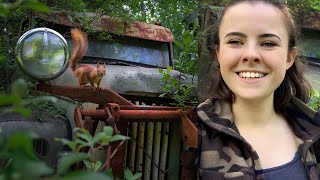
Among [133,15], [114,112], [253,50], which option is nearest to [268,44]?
[253,50]

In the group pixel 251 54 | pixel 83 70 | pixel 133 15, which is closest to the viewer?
pixel 251 54

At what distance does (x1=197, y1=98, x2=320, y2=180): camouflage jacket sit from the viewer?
1.51 meters

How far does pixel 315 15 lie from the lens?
3.79m

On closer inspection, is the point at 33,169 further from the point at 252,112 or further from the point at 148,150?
the point at 148,150

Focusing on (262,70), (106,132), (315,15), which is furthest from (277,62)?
(315,15)

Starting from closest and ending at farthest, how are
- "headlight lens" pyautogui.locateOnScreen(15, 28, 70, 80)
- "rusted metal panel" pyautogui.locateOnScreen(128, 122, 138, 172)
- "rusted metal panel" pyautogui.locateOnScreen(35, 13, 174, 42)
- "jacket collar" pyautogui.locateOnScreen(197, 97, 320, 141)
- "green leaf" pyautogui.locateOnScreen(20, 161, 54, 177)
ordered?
"green leaf" pyautogui.locateOnScreen(20, 161, 54, 177) → "jacket collar" pyautogui.locateOnScreen(197, 97, 320, 141) → "headlight lens" pyautogui.locateOnScreen(15, 28, 70, 80) → "rusted metal panel" pyautogui.locateOnScreen(128, 122, 138, 172) → "rusted metal panel" pyautogui.locateOnScreen(35, 13, 174, 42)

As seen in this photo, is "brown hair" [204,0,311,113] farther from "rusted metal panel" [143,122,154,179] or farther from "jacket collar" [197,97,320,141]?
"rusted metal panel" [143,122,154,179]

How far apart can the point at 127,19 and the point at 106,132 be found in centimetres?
227

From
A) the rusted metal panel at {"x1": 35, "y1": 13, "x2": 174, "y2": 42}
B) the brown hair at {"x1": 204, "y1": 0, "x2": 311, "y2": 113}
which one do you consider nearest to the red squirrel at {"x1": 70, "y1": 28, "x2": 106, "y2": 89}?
the brown hair at {"x1": 204, "y1": 0, "x2": 311, "y2": 113}

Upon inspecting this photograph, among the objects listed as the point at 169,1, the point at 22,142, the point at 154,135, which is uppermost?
the point at 169,1

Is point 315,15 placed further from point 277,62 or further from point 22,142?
point 22,142

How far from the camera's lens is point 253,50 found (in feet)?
4.92

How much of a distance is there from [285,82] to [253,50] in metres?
0.40

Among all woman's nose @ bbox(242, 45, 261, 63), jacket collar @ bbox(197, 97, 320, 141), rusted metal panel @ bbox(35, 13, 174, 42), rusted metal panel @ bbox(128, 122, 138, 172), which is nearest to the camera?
woman's nose @ bbox(242, 45, 261, 63)
